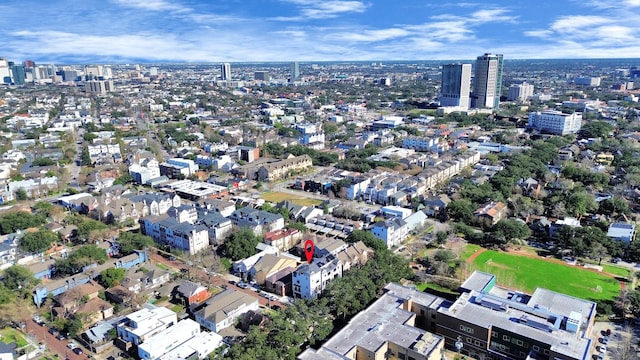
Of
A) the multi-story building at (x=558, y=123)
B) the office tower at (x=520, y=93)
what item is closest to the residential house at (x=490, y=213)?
the multi-story building at (x=558, y=123)

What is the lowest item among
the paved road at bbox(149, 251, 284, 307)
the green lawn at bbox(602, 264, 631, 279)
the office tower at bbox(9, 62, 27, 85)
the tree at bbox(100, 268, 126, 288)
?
the paved road at bbox(149, 251, 284, 307)

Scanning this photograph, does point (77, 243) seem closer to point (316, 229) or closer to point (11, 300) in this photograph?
point (11, 300)

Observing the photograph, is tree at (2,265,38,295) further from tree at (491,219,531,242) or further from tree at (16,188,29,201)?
tree at (491,219,531,242)

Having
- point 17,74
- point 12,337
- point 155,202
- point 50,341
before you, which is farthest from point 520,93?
point 17,74

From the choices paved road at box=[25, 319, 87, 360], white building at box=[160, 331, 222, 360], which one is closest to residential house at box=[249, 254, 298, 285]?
white building at box=[160, 331, 222, 360]

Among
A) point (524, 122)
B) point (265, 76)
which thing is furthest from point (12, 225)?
point (265, 76)

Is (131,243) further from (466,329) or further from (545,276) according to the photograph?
(545,276)
